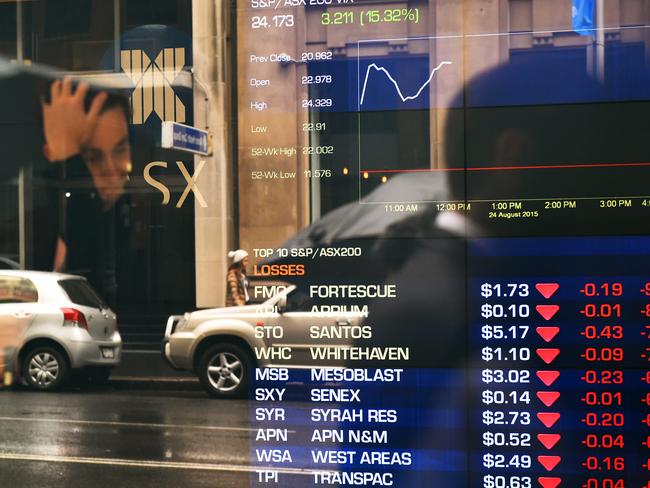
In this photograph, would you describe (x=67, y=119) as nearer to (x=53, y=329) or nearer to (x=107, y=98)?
(x=107, y=98)

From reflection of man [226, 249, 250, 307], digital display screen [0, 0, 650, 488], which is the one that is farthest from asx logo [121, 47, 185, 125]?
reflection of man [226, 249, 250, 307]

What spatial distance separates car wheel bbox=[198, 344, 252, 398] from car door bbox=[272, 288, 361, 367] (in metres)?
0.09

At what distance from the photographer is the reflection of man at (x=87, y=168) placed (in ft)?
6.59

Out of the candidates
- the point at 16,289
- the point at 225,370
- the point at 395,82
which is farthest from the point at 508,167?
the point at 16,289

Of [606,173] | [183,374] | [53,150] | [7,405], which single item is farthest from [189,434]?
[606,173]

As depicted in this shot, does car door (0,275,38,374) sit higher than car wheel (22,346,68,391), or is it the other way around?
car door (0,275,38,374)

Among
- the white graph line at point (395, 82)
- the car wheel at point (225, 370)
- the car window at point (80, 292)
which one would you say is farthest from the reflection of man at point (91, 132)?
the white graph line at point (395, 82)

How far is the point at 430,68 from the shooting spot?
1.92 m

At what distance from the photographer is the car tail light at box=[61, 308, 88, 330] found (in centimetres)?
202

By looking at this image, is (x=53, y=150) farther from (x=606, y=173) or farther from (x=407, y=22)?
(x=606, y=173)

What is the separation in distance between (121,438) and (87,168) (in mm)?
680

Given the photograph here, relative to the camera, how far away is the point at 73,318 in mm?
2021

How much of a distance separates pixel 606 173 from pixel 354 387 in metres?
0.76

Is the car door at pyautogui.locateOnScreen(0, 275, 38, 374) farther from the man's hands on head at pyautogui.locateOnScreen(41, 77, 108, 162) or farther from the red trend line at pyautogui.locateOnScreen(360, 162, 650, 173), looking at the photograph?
the red trend line at pyautogui.locateOnScreen(360, 162, 650, 173)
